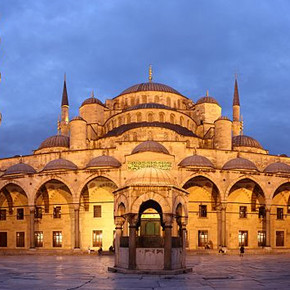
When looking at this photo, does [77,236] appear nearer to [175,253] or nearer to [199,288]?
[175,253]

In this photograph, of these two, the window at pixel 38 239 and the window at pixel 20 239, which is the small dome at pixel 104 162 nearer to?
the window at pixel 38 239

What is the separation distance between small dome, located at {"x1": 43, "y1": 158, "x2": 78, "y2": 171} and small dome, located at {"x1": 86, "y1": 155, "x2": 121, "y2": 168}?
1589mm

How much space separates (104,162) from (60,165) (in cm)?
343

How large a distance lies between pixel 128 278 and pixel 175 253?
252 centimetres

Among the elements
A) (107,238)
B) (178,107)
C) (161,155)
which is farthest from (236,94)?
(107,238)

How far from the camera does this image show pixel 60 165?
33.5 m

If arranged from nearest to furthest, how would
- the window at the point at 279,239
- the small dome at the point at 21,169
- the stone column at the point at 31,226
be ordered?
the stone column at the point at 31,226
the small dome at the point at 21,169
the window at the point at 279,239

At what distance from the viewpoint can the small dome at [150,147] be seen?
32.3m

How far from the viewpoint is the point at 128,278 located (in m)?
13.0

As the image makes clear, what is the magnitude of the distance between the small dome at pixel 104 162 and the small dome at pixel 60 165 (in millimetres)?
1589

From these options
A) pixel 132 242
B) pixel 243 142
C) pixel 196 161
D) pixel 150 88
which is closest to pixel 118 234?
pixel 132 242

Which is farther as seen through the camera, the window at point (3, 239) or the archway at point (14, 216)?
the window at point (3, 239)

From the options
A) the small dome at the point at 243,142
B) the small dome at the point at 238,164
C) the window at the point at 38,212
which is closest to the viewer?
the small dome at the point at 238,164

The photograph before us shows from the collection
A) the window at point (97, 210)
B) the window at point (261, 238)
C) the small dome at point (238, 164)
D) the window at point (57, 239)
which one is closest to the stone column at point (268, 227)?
the window at point (261, 238)
